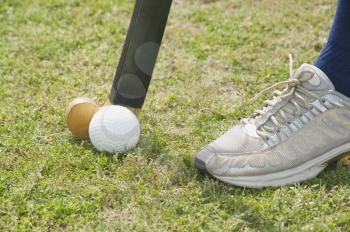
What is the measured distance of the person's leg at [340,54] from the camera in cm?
245

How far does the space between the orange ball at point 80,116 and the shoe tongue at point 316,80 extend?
933 millimetres

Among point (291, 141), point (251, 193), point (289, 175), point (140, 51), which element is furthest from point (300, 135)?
point (140, 51)

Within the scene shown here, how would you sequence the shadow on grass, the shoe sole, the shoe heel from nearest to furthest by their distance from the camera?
the shadow on grass → the shoe sole → the shoe heel

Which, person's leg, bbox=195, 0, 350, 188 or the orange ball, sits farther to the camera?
the orange ball

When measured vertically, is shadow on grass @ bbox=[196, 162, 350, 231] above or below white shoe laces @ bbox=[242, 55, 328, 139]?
below

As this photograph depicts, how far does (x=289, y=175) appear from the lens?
2461mm

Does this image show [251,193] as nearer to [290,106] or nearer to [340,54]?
[290,106]

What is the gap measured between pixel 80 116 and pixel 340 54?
114cm

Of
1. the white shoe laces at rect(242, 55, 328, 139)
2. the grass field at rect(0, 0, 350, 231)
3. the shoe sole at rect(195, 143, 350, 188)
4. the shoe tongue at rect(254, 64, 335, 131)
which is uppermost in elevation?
the shoe tongue at rect(254, 64, 335, 131)

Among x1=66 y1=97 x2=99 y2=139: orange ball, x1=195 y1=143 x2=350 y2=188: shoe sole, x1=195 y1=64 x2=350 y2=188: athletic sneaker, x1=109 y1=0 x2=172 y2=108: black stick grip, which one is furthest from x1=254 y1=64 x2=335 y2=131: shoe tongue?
x1=66 y1=97 x2=99 y2=139: orange ball

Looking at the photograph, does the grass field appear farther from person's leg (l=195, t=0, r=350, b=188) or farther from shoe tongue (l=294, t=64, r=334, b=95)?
shoe tongue (l=294, t=64, r=334, b=95)

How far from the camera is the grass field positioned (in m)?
2.29

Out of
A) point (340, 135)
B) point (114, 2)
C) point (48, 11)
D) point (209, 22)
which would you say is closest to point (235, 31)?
point (209, 22)

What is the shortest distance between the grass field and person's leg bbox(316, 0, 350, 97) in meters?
0.37
